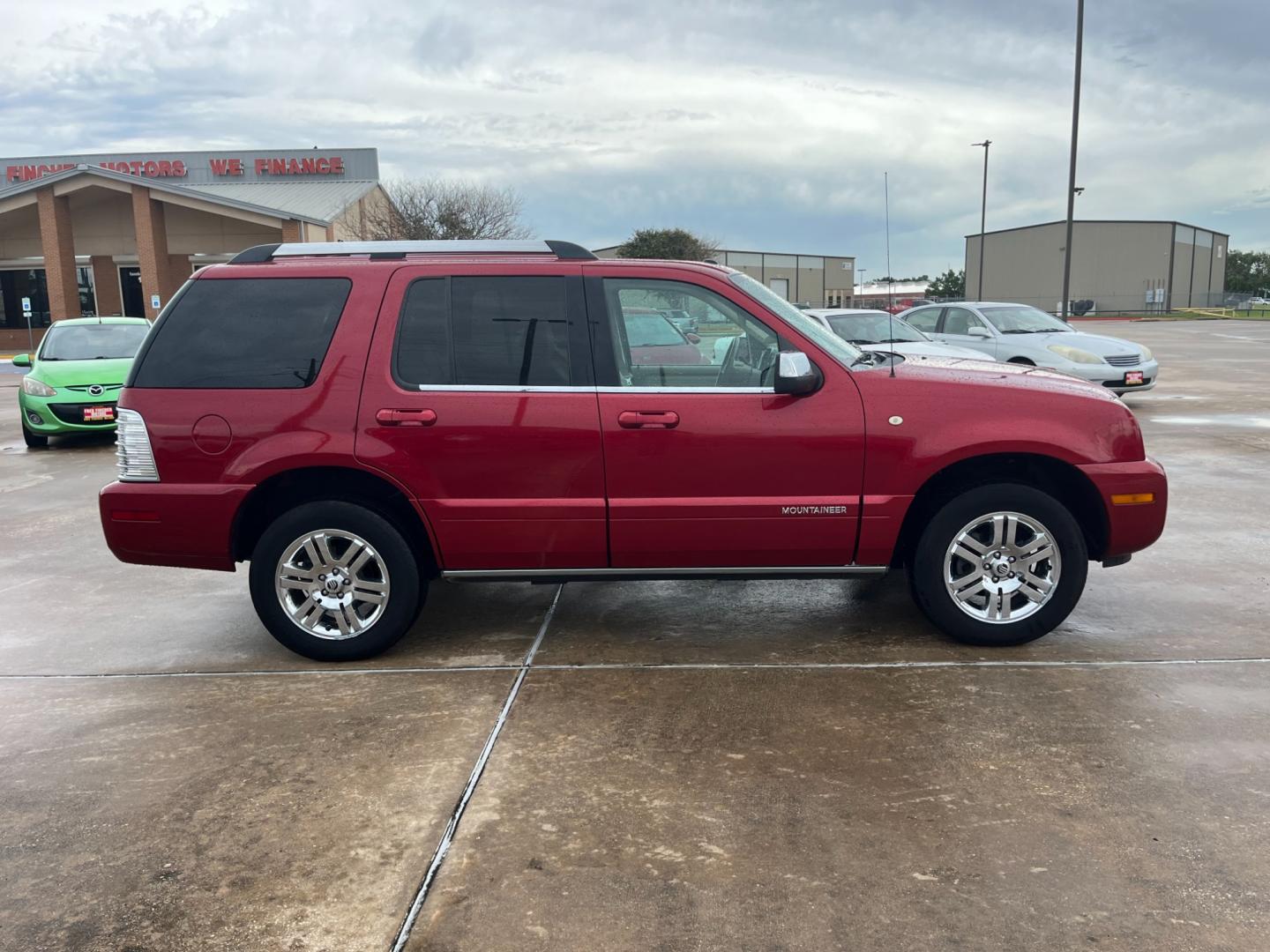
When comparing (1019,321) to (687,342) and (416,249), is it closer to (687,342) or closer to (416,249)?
(687,342)

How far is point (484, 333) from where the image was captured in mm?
4680

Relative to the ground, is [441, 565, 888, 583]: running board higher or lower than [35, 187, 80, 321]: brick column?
lower

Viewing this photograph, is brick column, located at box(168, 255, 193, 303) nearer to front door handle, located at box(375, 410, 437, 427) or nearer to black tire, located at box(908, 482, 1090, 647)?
front door handle, located at box(375, 410, 437, 427)

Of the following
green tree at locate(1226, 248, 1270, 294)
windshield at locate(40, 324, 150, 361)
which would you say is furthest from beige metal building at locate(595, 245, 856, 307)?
windshield at locate(40, 324, 150, 361)

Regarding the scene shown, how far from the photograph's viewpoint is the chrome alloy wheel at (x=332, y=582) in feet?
15.4

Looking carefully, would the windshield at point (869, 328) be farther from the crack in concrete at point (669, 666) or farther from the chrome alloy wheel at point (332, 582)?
the chrome alloy wheel at point (332, 582)

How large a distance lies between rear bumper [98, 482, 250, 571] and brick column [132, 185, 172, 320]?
1238 inches

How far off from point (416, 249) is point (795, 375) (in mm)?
1915

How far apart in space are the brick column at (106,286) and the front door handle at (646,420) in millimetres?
39199

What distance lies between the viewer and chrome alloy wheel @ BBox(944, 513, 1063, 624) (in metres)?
4.67

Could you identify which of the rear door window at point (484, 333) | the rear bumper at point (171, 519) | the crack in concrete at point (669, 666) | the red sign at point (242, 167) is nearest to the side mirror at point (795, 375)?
the rear door window at point (484, 333)

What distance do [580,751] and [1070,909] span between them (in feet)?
5.61

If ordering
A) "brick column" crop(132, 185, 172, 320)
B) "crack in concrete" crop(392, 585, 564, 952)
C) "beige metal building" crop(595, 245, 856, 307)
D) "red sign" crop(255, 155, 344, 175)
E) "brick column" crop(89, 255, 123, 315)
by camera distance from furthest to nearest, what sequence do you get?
"beige metal building" crop(595, 245, 856, 307) < "red sign" crop(255, 155, 344, 175) < "brick column" crop(89, 255, 123, 315) < "brick column" crop(132, 185, 172, 320) < "crack in concrete" crop(392, 585, 564, 952)

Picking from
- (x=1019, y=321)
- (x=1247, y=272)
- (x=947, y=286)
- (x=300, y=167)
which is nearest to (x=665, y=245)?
(x=300, y=167)
